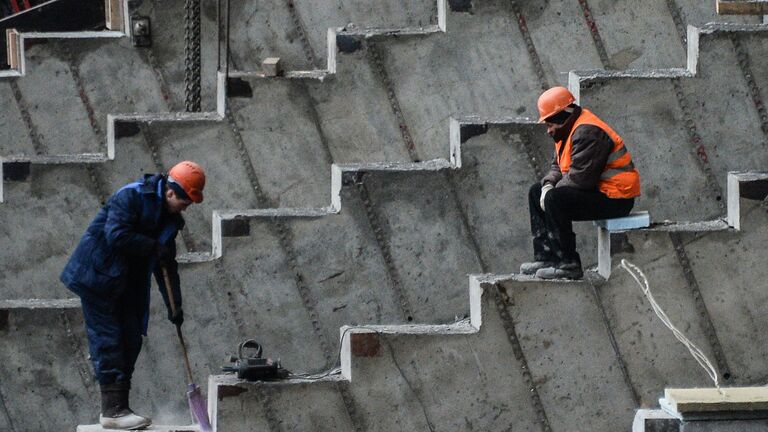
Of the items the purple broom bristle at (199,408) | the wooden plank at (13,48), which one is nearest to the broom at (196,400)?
the purple broom bristle at (199,408)

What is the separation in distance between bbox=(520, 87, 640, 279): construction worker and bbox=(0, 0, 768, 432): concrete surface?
0.23 metres

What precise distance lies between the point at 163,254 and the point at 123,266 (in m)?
0.29

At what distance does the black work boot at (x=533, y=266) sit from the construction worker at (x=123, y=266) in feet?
7.29

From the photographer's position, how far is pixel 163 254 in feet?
45.9

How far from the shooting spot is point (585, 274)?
13.9 meters

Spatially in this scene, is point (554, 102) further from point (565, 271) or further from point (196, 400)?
point (196, 400)

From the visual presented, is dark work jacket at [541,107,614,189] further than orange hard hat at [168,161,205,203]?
No

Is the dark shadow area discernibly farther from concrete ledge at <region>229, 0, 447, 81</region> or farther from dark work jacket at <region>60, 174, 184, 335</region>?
dark work jacket at <region>60, 174, 184, 335</region>

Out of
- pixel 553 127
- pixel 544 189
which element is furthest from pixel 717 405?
pixel 553 127

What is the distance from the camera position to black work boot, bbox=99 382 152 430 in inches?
555

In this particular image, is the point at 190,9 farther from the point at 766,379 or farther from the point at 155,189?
the point at 766,379

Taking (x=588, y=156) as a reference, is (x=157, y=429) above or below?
below

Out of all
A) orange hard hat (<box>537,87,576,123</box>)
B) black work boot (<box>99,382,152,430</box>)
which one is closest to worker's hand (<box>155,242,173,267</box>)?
black work boot (<box>99,382,152,430</box>)

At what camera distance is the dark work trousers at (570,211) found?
1347 centimetres
